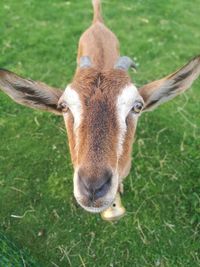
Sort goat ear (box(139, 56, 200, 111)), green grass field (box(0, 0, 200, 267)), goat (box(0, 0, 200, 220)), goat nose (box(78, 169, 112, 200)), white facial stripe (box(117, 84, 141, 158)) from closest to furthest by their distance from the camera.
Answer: goat nose (box(78, 169, 112, 200))
goat (box(0, 0, 200, 220))
white facial stripe (box(117, 84, 141, 158))
goat ear (box(139, 56, 200, 111))
green grass field (box(0, 0, 200, 267))

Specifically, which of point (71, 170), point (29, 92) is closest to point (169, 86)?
point (29, 92)

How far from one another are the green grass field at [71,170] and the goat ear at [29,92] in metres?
2.03

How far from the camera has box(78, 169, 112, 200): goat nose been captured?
3.90 m

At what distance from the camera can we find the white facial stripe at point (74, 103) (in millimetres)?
4449

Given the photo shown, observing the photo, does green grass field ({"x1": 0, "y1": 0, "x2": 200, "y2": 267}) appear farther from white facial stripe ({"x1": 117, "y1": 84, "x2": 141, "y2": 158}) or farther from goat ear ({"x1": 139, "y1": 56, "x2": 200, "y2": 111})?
white facial stripe ({"x1": 117, "y1": 84, "x2": 141, "y2": 158})

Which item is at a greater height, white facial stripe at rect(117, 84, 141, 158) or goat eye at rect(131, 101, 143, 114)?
white facial stripe at rect(117, 84, 141, 158)

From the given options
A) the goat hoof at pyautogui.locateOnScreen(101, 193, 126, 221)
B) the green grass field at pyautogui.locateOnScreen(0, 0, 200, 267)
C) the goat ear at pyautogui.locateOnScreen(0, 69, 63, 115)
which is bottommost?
the green grass field at pyautogui.locateOnScreen(0, 0, 200, 267)

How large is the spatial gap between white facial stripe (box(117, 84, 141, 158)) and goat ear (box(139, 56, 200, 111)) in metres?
0.42

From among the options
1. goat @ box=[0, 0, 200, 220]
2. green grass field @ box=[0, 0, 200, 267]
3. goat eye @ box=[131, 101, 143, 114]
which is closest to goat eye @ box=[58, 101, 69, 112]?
goat @ box=[0, 0, 200, 220]

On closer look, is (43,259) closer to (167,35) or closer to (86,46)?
(86,46)

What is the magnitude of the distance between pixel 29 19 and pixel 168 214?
20.5ft

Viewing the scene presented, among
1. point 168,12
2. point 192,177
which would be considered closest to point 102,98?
point 192,177

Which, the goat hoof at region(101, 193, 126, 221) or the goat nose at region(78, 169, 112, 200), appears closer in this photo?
the goat nose at region(78, 169, 112, 200)

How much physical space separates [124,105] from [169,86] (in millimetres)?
883
